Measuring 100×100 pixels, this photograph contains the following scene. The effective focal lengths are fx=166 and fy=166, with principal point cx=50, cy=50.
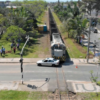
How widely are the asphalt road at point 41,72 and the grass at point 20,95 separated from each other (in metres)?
3.46

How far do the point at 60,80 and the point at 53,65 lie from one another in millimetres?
4829

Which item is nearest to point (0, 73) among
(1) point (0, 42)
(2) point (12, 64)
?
(2) point (12, 64)

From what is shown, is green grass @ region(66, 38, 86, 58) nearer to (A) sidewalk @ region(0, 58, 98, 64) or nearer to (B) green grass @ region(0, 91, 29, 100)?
(A) sidewalk @ region(0, 58, 98, 64)

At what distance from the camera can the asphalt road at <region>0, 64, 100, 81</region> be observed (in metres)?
20.5

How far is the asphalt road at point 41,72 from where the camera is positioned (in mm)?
20478

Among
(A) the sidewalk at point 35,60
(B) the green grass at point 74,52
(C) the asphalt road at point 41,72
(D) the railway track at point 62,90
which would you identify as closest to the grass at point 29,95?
(D) the railway track at point 62,90

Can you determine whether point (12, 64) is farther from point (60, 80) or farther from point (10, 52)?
point (60, 80)

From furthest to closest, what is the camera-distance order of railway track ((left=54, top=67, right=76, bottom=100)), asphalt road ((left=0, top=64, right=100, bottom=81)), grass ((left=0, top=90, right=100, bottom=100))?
asphalt road ((left=0, top=64, right=100, bottom=81))
railway track ((left=54, top=67, right=76, bottom=100))
grass ((left=0, top=90, right=100, bottom=100))

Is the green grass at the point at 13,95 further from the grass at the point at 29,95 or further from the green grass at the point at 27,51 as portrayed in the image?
the green grass at the point at 27,51

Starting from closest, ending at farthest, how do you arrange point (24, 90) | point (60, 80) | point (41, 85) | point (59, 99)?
1. point (59, 99)
2. point (24, 90)
3. point (41, 85)
4. point (60, 80)

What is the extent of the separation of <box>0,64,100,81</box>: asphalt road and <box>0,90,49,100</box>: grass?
136 inches

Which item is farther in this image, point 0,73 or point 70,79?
point 0,73

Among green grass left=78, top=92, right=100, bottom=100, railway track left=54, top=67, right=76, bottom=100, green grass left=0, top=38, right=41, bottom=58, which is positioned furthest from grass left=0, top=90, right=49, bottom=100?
green grass left=0, top=38, right=41, bottom=58

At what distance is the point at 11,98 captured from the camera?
1558 centimetres
